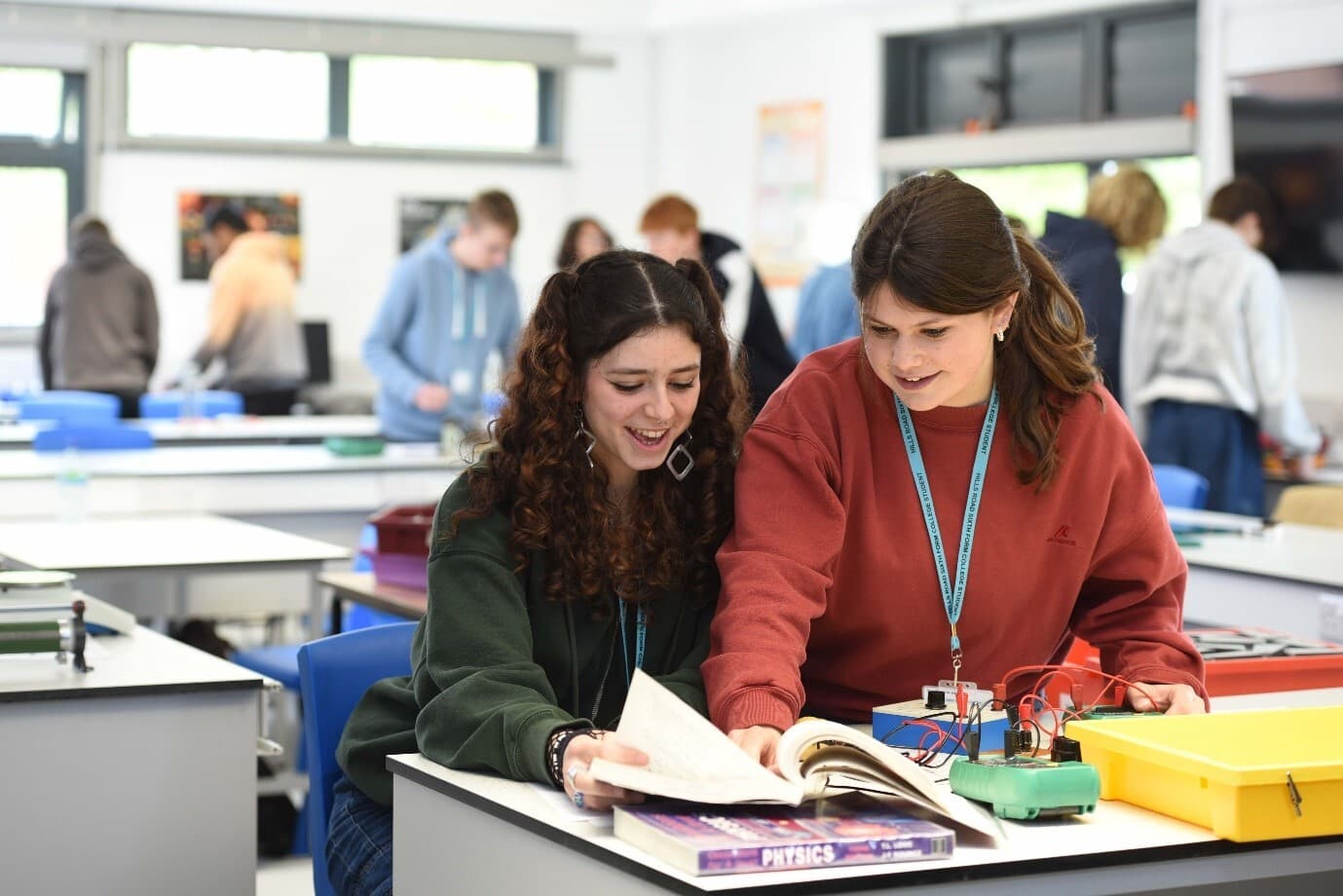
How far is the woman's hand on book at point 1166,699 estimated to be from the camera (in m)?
2.19

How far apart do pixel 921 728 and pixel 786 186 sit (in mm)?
8305

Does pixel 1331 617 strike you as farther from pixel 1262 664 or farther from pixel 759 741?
pixel 759 741

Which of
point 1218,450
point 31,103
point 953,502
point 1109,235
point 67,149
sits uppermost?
point 31,103

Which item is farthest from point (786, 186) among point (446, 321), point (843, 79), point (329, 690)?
point (329, 690)

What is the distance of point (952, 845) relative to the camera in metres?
1.63

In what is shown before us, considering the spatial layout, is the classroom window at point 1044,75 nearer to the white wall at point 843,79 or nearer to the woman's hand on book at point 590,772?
the white wall at point 843,79

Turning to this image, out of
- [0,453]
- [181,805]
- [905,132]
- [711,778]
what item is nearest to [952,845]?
[711,778]

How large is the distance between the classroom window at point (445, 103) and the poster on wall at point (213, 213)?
655 mm

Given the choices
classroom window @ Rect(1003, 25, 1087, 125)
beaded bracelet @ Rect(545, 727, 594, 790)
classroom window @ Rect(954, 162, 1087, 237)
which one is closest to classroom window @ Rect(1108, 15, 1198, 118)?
classroom window @ Rect(1003, 25, 1087, 125)

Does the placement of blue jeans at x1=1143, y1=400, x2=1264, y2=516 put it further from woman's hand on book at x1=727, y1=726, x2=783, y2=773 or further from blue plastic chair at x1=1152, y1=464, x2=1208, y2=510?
woman's hand on book at x1=727, y1=726, x2=783, y2=773

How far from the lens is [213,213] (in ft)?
34.6

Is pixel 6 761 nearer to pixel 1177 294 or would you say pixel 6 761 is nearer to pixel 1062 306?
pixel 1062 306

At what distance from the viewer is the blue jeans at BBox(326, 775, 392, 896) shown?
2.18 m

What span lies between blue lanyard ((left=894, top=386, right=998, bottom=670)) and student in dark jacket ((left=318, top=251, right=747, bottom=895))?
0.22 meters
